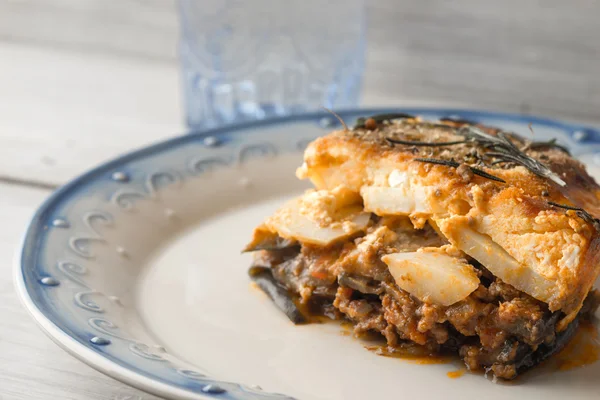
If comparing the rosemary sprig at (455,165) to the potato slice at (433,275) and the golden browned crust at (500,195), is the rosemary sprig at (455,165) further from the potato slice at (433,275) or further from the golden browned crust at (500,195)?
the potato slice at (433,275)

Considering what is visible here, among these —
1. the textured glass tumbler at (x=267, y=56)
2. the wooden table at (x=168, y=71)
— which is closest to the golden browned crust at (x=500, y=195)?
the wooden table at (x=168, y=71)

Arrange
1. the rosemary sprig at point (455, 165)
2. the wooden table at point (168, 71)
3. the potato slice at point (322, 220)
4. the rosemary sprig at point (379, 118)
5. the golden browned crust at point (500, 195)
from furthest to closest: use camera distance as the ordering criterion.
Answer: the wooden table at point (168, 71), the rosemary sprig at point (379, 118), the potato slice at point (322, 220), the rosemary sprig at point (455, 165), the golden browned crust at point (500, 195)

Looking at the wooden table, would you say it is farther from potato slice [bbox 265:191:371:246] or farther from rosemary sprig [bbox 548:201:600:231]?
rosemary sprig [bbox 548:201:600:231]

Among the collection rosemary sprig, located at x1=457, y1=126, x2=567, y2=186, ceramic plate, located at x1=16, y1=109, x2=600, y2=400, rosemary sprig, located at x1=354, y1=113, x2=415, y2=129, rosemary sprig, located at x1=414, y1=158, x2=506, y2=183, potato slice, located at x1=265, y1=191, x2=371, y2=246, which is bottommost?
ceramic plate, located at x1=16, y1=109, x2=600, y2=400

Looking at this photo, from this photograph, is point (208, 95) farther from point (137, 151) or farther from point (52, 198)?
point (52, 198)

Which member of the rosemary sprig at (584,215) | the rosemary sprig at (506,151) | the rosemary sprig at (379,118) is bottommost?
the rosemary sprig at (584,215)

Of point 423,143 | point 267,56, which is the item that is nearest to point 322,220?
point 423,143

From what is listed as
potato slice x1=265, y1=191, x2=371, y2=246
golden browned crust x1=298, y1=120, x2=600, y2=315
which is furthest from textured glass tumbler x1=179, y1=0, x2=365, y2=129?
potato slice x1=265, y1=191, x2=371, y2=246
